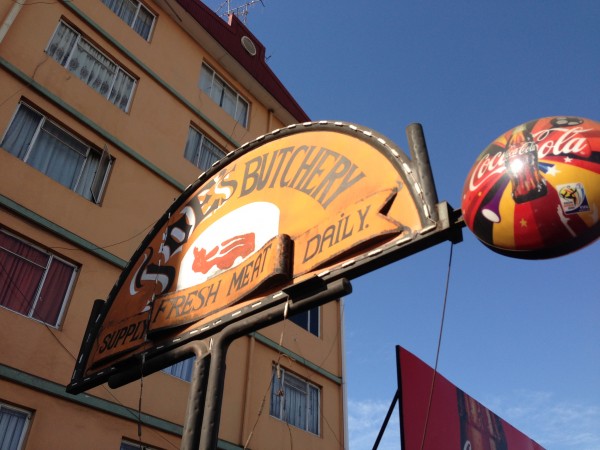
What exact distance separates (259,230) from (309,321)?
11.4m

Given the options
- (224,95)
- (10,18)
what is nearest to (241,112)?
(224,95)

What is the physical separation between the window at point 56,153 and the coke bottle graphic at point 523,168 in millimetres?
9644

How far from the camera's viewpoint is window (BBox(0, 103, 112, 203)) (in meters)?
10.5

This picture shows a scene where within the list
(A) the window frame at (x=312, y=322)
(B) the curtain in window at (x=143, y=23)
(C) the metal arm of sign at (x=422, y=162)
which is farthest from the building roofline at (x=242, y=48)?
(C) the metal arm of sign at (x=422, y=162)

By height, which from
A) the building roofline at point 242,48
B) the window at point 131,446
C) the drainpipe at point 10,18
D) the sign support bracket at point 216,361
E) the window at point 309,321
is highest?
the building roofline at point 242,48

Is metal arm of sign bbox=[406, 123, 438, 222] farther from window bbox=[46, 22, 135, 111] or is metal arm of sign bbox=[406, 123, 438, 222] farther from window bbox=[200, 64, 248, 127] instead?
window bbox=[200, 64, 248, 127]

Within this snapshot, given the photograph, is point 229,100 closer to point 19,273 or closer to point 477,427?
point 19,273

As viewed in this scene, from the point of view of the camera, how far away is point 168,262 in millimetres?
5445

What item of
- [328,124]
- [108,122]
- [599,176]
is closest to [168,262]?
[328,124]

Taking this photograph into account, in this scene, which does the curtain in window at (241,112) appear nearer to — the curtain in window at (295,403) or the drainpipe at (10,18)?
the drainpipe at (10,18)

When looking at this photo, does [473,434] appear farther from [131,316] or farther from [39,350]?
[131,316]

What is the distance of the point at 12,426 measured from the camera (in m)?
8.21

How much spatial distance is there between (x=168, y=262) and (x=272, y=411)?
864 cm

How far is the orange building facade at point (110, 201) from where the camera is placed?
9.12 meters
